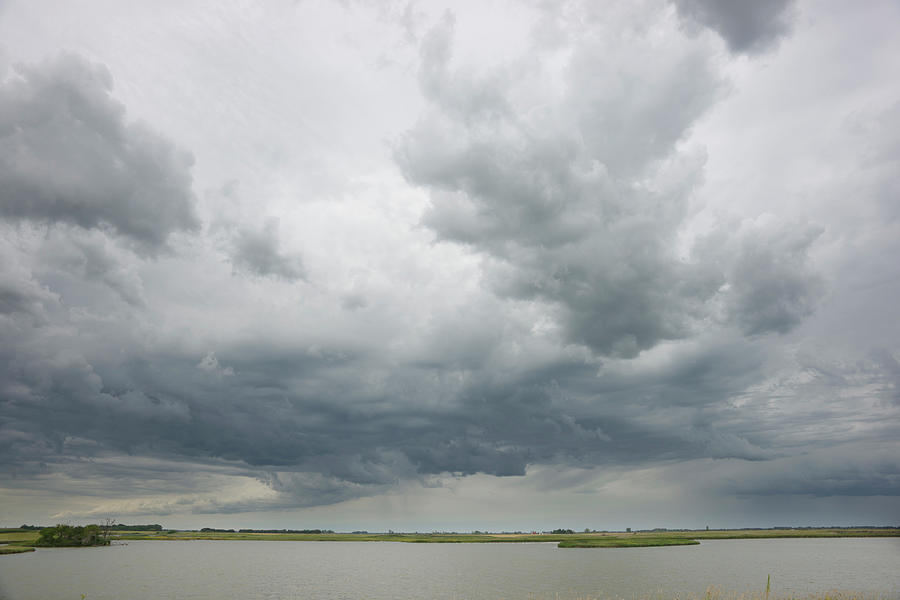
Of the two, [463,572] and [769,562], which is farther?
[769,562]

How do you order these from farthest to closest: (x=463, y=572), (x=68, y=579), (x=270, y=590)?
1. (x=463, y=572)
2. (x=68, y=579)
3. (x=270, y=590)

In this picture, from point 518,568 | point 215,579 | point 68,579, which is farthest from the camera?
point 518,568

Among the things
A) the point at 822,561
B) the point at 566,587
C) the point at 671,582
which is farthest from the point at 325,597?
the point at 822,561

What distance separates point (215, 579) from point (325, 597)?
140ft

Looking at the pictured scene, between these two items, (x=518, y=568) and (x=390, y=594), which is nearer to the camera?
(x=390, y=594)

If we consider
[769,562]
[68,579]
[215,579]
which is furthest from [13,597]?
[769,562]

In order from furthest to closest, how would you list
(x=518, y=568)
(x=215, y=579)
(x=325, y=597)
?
1. (x=518, y=568)
2. (x=215, y=579)
3. (x=325, y=597)

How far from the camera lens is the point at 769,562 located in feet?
479

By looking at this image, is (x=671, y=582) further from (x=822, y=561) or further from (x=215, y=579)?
(x=215, y=579)

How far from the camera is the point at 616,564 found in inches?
5842

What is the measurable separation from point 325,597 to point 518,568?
2803 inches

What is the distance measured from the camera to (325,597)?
87.3 meters

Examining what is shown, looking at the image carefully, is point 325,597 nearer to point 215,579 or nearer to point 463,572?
point 215,579

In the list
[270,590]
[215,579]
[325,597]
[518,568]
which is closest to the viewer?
[325,597]
